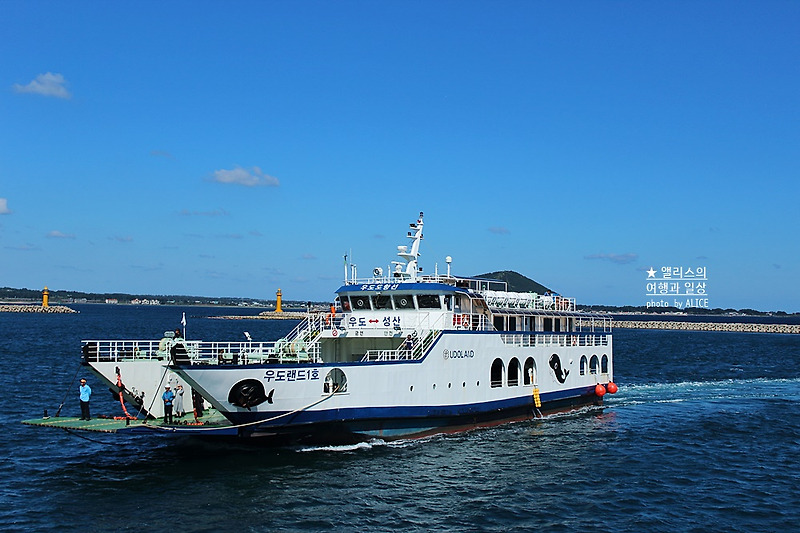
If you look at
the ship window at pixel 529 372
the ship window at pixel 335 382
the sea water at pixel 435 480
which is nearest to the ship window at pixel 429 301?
the sea water at pixel 435 480

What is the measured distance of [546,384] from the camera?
3297 centimetres

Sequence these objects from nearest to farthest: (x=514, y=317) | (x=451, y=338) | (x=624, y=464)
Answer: (x=624, y=464) → (x=451, y=338) → (x=514, y=317)

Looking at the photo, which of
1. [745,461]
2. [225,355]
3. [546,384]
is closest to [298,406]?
[225,355]

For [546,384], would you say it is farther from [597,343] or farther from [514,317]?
[597,343]

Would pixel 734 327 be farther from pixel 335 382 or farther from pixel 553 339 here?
pixel 335 382

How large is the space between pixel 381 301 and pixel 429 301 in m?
2.20

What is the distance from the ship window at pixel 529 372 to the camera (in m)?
31.7

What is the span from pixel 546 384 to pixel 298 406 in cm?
1416

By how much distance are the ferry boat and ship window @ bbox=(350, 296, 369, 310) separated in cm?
6

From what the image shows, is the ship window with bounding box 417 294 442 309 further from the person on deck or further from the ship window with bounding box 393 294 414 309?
the person on deck

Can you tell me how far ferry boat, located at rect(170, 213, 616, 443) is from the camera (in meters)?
23.0

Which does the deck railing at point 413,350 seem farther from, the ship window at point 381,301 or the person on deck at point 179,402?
the person on deck at point 179,402

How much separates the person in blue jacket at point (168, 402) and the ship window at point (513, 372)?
47.9ft

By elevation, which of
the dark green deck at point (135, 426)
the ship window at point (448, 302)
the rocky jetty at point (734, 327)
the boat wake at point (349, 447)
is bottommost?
the boat wake at point (349, 447)
